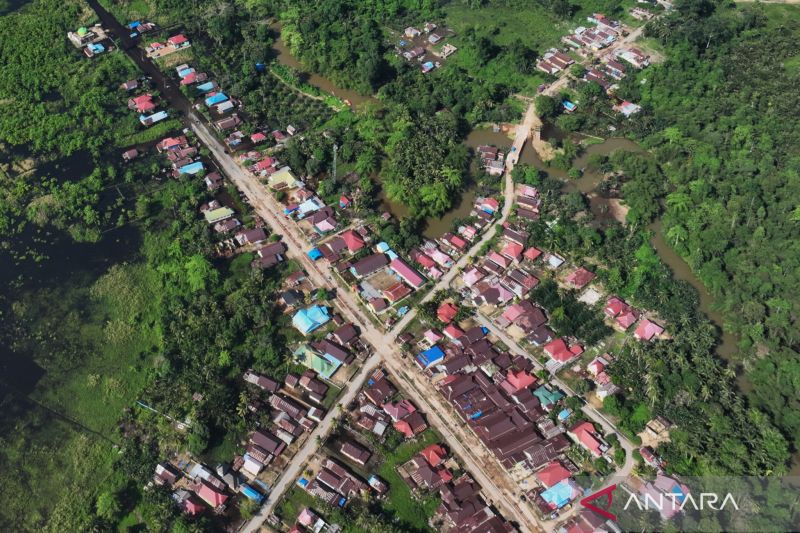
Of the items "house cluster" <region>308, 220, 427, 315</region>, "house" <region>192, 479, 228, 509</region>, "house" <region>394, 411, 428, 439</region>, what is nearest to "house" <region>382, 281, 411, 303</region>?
"house cluster" <region>308, 220, 427, 315</region>

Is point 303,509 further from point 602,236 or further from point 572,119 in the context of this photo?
point 572,119

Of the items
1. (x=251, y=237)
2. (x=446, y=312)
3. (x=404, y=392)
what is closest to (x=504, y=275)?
(x=446, y=312)

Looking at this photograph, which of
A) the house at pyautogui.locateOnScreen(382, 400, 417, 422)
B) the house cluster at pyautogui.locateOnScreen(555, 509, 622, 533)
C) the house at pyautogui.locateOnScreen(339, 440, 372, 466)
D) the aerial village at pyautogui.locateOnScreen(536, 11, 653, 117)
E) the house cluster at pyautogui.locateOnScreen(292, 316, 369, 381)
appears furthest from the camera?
the aerial village at pyautogui.locateOnScreen(536, 11, 653, 117)

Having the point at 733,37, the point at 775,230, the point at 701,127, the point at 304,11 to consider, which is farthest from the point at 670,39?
the point at 304,11

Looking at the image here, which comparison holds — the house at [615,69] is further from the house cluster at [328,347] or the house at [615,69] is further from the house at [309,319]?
the house at [309,319]

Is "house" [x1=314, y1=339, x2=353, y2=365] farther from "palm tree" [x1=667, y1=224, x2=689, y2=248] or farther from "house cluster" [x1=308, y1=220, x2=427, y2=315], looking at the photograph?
"palm tree" [x1=667, y1=224, x2=689, y2=248]
